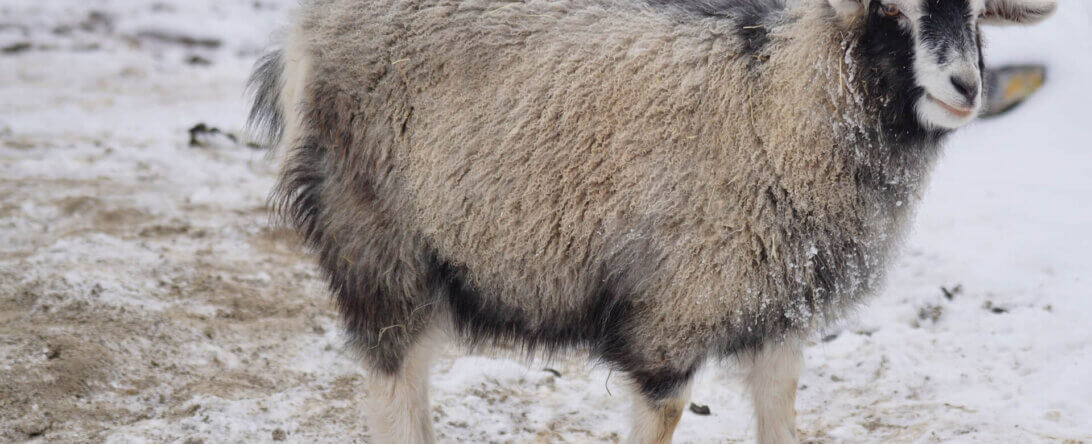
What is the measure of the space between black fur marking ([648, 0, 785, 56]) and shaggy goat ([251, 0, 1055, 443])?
0.4 inches

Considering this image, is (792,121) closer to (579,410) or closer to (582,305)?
(582,305)

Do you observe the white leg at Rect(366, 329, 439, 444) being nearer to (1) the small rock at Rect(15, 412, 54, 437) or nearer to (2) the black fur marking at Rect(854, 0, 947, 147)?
(1) the small rock at Rect(15, 412, 54, 437)

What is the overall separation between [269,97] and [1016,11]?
2994 mm

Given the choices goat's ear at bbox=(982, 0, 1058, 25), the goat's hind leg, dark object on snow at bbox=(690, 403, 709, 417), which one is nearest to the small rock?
→ the goat's hind leg

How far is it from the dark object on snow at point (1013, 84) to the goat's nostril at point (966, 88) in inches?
190

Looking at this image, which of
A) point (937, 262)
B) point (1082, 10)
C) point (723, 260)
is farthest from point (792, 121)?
point (1082, 10)

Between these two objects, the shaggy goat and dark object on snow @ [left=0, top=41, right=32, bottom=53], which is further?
dark object on snow @ [left=0, top=41, right=32, bottom=53]

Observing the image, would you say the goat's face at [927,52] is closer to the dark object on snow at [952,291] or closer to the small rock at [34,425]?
the dark object on snow at [952,291]

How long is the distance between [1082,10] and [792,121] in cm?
578

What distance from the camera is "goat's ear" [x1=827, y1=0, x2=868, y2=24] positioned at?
311cm

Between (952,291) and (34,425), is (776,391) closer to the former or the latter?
(952,291)

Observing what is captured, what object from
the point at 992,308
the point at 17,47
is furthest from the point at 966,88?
the point at 17,47

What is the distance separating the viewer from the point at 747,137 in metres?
3.28

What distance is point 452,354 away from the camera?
5055 mm
